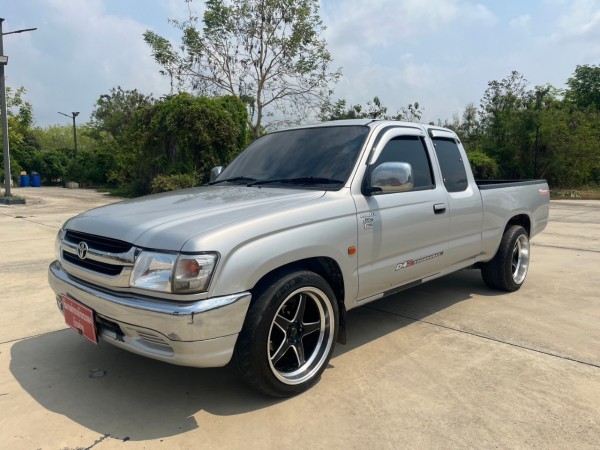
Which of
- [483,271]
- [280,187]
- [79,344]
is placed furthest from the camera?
[483,271]

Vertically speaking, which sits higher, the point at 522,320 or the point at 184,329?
the point at 184,329

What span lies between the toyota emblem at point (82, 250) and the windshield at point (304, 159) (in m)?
1.41

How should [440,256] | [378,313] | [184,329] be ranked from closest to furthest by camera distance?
[184,329] → [440,256] → [378,313]

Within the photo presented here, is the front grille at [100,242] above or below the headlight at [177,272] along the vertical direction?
above

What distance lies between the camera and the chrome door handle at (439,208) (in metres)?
4.08

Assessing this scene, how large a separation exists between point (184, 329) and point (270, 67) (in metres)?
23.6

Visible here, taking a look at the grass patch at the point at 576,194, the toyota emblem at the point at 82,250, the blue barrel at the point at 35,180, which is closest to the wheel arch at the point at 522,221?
the toyota emblem at the point at 82,250

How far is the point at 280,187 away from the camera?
361 centimetres

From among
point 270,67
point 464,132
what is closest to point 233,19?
point 270,67

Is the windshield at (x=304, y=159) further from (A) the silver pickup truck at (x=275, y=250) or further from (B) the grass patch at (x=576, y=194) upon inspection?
(B) the grass patch at (x=576, y=194)

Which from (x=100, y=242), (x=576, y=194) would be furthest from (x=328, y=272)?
(x=576, y=194)

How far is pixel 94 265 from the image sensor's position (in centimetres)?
291

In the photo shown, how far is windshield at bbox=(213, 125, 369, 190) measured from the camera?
359cm

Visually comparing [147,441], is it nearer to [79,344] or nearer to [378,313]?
[79,344]
